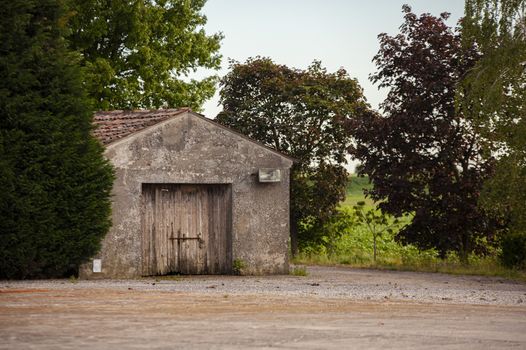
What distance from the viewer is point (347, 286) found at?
19688mm

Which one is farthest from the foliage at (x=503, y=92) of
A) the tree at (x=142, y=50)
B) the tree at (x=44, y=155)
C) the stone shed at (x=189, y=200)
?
the tree at (x=142, y=50)

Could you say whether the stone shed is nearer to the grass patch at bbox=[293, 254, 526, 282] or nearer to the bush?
the grass patch at bbox=[293, 254, 526, 282]

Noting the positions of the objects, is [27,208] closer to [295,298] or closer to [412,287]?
[295,298]

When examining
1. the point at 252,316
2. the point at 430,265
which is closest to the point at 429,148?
the point at 430,265

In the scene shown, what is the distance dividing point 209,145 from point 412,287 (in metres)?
5.65

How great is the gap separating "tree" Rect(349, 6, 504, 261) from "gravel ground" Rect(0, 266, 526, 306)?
314cm

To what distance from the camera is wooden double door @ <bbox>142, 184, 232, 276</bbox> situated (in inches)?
864

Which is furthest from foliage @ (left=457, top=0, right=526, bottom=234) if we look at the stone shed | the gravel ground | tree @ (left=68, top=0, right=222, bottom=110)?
tree @ (left=68, top=0, right=222, bottom=110)

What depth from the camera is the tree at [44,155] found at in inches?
750

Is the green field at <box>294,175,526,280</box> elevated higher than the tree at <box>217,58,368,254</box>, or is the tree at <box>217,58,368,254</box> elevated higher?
the tree at <box>217,58,368,254</box>

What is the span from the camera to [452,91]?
26.9 meters

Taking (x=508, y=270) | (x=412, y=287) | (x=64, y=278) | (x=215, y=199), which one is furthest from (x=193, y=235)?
(x=508, y=270)

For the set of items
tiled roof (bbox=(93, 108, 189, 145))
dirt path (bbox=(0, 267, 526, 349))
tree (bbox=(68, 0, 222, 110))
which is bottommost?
dirt path (bbox=(0, 267, 526, 349))

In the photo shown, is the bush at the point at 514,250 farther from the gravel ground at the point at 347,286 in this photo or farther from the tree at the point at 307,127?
the tree at the point at 307,127
